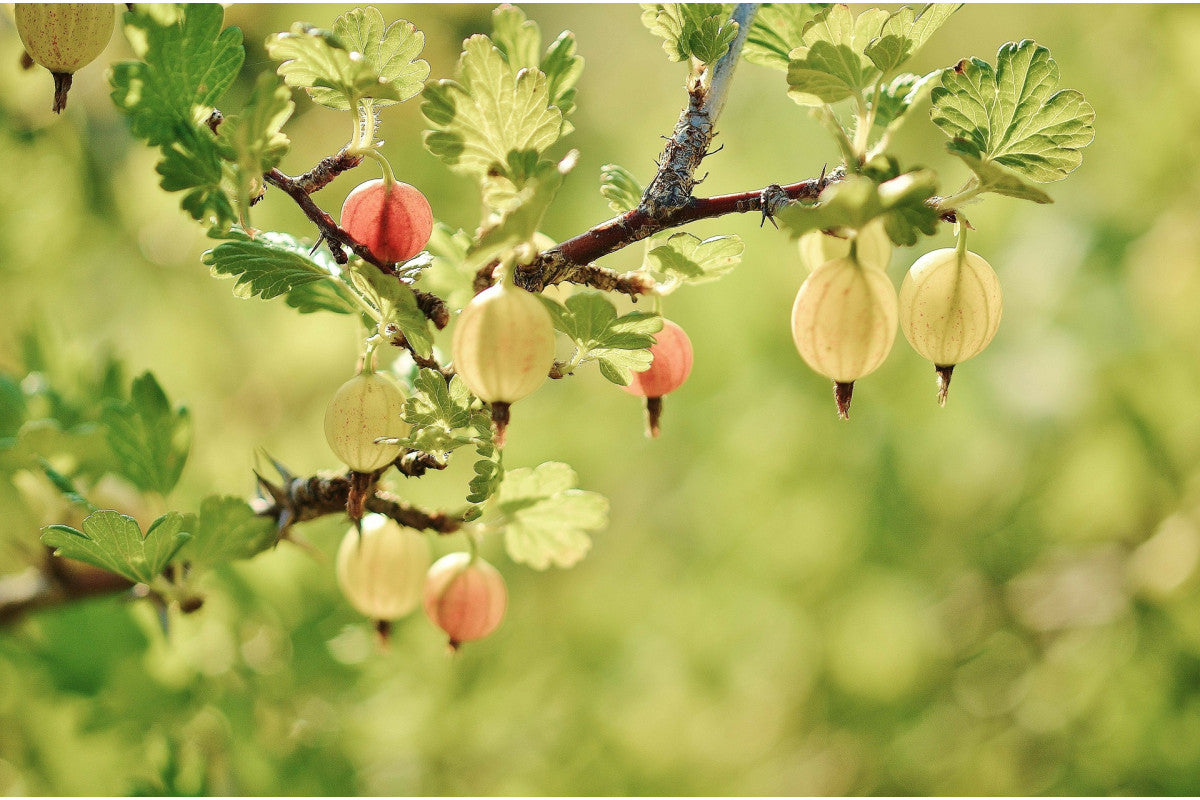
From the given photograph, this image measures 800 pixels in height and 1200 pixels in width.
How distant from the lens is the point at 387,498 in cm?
38

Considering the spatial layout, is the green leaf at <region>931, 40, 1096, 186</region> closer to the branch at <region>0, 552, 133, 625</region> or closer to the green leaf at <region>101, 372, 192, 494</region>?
the green leaf at <region>101, 372, 192, 494</region>

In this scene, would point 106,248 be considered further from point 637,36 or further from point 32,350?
point 637,36

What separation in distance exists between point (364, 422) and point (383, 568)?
0.45 ft

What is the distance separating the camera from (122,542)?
0.35 metres

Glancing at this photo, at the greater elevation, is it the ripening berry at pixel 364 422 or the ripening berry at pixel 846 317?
the ripening berry at pixel 846 317

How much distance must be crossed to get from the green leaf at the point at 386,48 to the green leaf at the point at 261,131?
0.17ft

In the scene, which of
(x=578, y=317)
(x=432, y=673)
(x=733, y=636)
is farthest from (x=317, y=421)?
(x=578, y=317)

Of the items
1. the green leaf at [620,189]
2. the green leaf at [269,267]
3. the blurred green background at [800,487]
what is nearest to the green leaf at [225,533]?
the green leaf at [269,267]

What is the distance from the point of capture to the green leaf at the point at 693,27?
31 cm

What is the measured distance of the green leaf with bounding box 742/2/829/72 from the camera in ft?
1.11

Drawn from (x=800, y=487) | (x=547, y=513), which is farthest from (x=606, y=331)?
(x=800, y=487)

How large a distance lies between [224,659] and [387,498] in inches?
17.9

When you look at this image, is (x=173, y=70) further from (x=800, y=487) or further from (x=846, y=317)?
(x=800, y=487)

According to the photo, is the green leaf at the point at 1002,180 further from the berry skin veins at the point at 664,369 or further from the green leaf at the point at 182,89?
the green leaf at the point at 182,89
